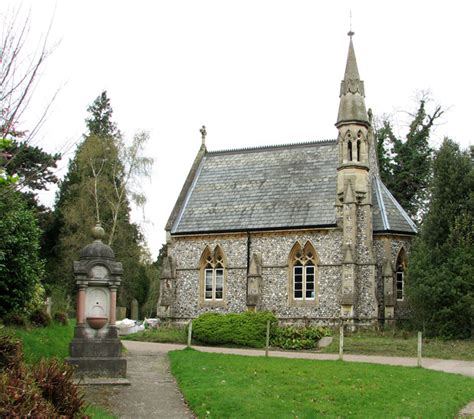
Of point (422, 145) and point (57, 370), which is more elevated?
point (422, 145)

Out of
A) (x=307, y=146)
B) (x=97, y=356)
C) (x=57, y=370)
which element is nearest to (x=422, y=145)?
(x=307, y=146)

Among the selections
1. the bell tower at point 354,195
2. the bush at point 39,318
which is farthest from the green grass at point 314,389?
the bell tower at point 354,195

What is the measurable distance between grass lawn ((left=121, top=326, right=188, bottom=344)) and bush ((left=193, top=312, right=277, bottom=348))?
2.83 feet

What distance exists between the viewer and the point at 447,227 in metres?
27.1

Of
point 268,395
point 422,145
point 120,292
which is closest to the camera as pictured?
point 268,395

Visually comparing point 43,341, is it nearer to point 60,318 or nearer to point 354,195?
point 60,318

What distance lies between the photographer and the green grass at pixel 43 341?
15.6m

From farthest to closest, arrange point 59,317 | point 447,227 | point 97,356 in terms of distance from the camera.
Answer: point 447,227, point 59,317, point 97,356

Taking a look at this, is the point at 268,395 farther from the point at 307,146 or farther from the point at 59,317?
the point at 307,146

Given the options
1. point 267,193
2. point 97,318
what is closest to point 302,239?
point 267,193

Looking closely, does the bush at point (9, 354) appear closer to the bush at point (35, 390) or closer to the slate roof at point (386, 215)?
the bush at point (35, 390)

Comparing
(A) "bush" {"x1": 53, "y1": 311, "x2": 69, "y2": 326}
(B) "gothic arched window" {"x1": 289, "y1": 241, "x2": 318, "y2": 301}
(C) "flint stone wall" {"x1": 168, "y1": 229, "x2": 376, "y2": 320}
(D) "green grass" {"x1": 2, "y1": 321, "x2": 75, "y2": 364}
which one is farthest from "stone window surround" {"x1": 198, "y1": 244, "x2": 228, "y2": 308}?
(D) "green grass" {"x1": 2, "y1": 321, "x2": 75, "y2": 364}

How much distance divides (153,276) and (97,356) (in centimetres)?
4316

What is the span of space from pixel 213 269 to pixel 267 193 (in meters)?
4.87
